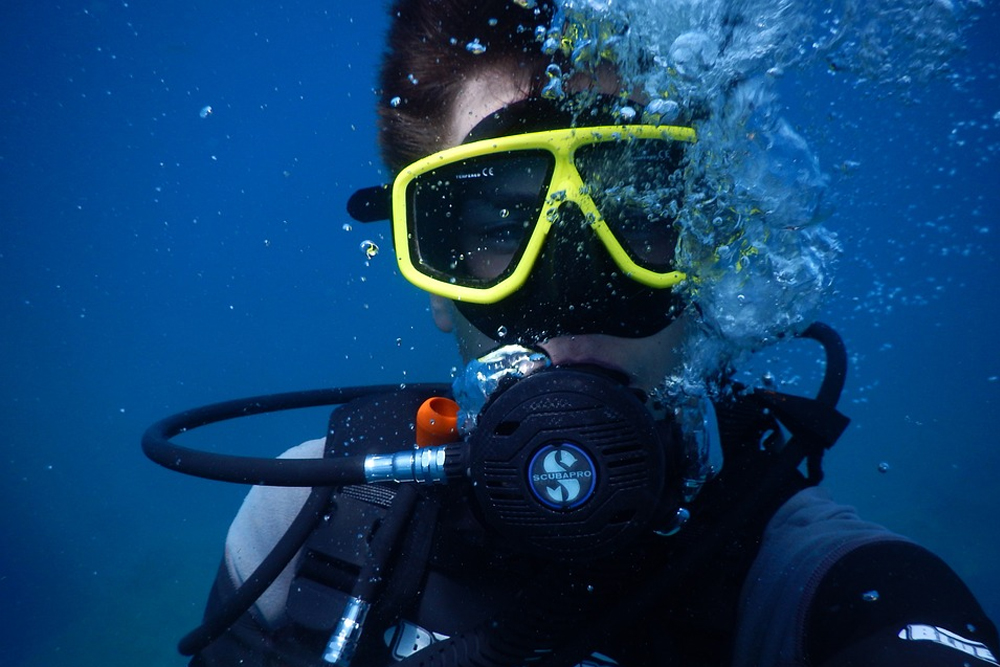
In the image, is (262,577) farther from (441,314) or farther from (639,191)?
(639,191)

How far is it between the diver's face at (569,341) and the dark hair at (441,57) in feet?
0.16

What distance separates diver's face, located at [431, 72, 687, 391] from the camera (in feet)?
5.53

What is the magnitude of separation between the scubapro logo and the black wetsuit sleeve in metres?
0.64

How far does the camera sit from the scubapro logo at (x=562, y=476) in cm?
127

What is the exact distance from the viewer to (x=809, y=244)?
3209 millimetres

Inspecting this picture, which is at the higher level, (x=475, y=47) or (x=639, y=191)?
(x=475, y=47)

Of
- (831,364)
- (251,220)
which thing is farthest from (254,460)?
(251,220)

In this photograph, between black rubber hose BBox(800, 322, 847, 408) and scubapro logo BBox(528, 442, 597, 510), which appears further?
black rubber hose BBox(800, 322, 847, 408)

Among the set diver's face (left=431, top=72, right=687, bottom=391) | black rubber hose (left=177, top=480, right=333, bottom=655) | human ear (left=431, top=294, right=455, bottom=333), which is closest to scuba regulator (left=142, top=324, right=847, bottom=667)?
diver's face (left=431, top=72, right=687, bottom=391)

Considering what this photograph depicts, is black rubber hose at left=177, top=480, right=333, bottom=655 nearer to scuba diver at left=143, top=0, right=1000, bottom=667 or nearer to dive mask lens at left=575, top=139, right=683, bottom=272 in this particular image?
scuba diver at left=143, top=0, right=1000, bottom=667

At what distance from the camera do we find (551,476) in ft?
4.19

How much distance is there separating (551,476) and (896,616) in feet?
2.58

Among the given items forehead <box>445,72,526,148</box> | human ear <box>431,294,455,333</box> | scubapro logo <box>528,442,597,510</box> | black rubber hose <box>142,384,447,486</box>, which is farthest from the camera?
human ear <box>431,294,455,333</box>

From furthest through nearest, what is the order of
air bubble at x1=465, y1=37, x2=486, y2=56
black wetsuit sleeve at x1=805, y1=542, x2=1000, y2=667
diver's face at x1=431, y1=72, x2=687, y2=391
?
1. air bubble at x1=465, y1=37, x2=486, y2=56
2. diver's face at x1=431, y1=72, x2=687, y2=391
3. black wetsuit sleeve at x1=805, y1=542, x2=1000, y2=667
